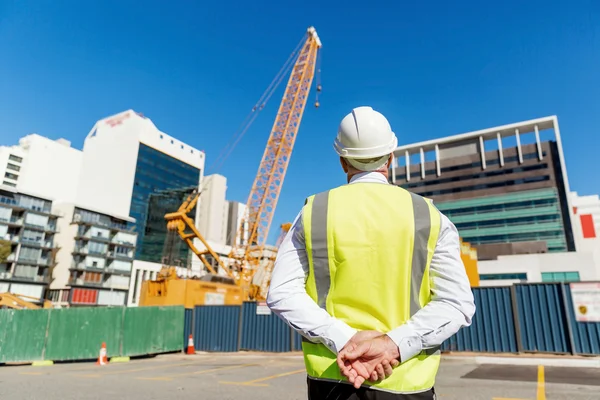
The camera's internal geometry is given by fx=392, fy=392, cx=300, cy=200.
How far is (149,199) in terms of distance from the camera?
303 feet

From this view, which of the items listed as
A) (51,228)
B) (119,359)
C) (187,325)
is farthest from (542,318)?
(51,228)

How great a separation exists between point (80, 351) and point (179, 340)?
4593mm

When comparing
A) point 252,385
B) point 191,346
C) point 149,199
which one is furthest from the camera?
point 149,199

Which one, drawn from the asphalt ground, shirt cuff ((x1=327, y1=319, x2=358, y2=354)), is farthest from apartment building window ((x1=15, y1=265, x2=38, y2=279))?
shirt cuff ((x1=327, y1=319, x2=358, y2=354))

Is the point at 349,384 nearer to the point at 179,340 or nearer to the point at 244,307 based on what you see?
the point at 244,307

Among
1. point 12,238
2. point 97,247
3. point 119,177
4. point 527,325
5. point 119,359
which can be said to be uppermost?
point 119,177

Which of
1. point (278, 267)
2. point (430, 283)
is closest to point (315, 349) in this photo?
point (278, 267)

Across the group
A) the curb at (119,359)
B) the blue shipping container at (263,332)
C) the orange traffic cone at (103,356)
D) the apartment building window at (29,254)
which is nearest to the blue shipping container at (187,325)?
the blue shipping container at (263,332)

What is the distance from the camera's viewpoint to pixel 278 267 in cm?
162

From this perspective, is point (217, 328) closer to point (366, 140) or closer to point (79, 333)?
point (79, 333)

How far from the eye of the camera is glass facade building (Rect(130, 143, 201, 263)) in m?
89.1

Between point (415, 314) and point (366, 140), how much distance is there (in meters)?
0.74

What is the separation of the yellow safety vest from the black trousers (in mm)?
26

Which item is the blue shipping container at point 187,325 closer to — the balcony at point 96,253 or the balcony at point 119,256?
the balcony at point 96,253
